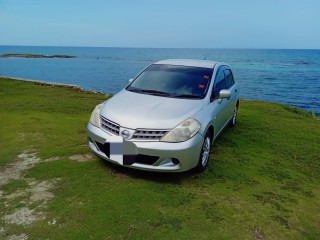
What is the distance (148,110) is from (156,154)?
739mm

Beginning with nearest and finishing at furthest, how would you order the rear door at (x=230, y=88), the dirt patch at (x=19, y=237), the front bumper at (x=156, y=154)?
the dirt patch at (x=19, y=237) → the front bumper at (x=156, y=154) → the rear door at (x=230, y=88)

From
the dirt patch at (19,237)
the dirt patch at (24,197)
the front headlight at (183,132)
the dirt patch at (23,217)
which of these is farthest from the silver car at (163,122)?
the dirt patch at (19,237)

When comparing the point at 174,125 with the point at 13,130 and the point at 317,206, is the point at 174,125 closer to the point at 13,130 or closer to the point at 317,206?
the point at 317,206

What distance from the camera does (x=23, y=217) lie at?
3.32 metres

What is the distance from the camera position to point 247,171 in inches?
196

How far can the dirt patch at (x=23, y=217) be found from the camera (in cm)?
325

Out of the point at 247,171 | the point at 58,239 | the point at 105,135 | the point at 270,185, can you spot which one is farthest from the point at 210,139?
the point at 58,239

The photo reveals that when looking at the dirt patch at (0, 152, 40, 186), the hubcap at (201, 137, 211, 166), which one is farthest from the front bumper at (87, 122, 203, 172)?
the dirt patch at (0, 152, 40, 186)

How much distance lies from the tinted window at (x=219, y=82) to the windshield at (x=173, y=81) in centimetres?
19

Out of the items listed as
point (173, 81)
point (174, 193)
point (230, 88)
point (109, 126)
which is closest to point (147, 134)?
point (109, 126)

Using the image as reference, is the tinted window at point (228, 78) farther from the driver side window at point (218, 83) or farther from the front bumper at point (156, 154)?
the front bumper at point (156, 154)

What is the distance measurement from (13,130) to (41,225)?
3882 mm

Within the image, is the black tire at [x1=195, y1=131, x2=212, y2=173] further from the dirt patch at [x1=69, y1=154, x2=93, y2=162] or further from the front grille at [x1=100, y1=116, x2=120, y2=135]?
the dirt patch at [x1=69, y1=154, x2=93, y2=162]

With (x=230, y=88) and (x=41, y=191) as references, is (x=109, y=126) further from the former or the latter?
(x=230, y=88)
